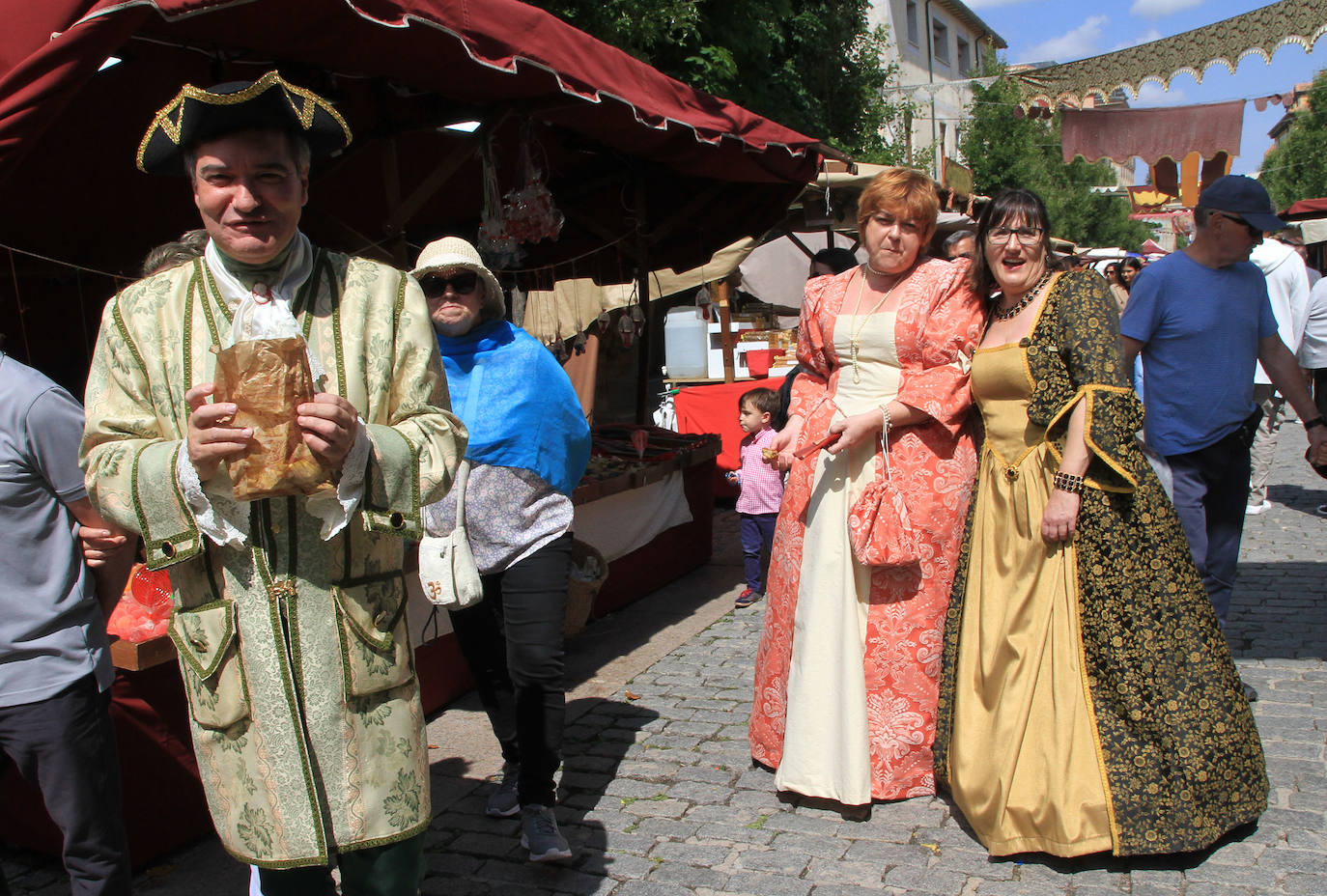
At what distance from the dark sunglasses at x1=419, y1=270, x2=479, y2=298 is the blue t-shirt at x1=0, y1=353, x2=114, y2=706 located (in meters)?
1.15

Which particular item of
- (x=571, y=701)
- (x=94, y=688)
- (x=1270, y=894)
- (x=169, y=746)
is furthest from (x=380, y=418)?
(x=571, y=701)

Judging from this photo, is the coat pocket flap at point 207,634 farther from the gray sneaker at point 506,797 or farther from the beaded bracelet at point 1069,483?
the beaded bracelet at point 1069,483

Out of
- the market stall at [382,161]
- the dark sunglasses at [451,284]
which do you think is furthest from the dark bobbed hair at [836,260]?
the dark sunglasses at [451,284]

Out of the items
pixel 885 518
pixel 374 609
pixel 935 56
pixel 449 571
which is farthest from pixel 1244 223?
pixel 935 56

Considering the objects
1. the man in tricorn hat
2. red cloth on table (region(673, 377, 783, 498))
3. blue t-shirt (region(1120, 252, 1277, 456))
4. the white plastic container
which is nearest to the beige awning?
red cloth on table (region(673, 377, 783, 498))

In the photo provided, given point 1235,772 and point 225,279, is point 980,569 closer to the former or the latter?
point 1235,772

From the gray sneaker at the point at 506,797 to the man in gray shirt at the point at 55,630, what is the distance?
54.8 inches

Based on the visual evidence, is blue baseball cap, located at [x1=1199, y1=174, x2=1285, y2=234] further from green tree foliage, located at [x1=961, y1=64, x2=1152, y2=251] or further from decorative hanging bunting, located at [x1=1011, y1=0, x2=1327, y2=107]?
green tree foliage, located at [x1=961, y1=64, x2=1152, y2=251]

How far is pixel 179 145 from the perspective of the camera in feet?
5.74

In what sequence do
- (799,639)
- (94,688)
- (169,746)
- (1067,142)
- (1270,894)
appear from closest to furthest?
(94,688) < (1270,894) < (169,746) < (799,639) < (1067,142)

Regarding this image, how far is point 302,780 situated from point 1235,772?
2700 millimetres

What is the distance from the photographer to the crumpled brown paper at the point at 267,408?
5.18 ft

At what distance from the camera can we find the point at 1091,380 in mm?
3055

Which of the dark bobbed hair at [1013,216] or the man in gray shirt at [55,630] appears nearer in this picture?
the man in gray shirt at [55,630]
